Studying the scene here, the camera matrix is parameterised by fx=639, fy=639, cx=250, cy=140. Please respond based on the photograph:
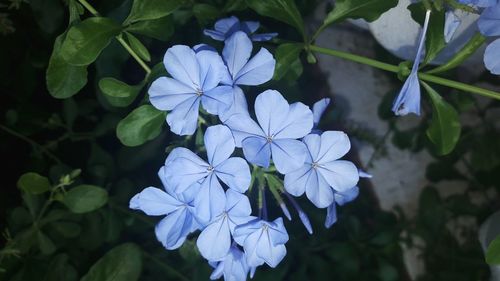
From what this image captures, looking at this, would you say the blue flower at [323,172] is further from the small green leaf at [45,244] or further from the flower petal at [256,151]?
Answer: the small green leaf at [45,244]

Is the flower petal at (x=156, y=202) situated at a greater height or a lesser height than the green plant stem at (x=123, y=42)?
lesser

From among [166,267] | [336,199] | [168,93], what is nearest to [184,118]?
[168,93]

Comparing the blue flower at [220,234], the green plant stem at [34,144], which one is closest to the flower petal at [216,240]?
the blue flower at [220,234]

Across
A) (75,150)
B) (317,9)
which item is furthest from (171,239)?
(317,9)

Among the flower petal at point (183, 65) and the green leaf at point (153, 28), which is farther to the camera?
the green leaf at point (153, 28)

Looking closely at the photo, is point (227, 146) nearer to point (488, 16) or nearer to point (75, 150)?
point (488, 16)

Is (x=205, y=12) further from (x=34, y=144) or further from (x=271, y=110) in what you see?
(x=34, y=144)
